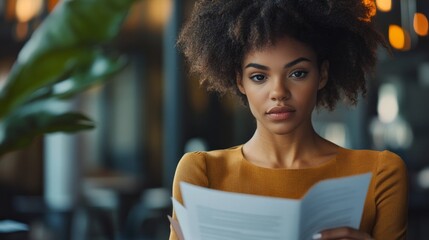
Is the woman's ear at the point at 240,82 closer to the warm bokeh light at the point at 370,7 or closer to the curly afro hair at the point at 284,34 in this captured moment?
the curly afro hair at the point at 284,34

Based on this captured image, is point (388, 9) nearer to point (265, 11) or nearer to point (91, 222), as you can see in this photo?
point (265, 11)

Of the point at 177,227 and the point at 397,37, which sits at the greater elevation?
the point at 397,37

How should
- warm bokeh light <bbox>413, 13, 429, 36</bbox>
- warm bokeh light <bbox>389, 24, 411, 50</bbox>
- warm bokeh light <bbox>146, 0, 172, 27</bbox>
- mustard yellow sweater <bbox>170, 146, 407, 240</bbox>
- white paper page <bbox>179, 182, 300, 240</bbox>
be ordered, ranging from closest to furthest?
white paper page <bbox>179, 182, 300, 240</bbox> < mustard yellow sweater <bbox>170, 146, 407, 240</bbox> < warm bokeh light <bbox>389, 24, 411, 50</bbox> < warm bokeh light <bbox>413, 13, 429, 36</bbox> < warm bokeh light <bbox>146, 0, 172, 27</bbox>

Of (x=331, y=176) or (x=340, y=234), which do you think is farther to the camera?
(x=331, y=176)

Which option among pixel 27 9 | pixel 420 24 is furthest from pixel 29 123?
pixel 27 9

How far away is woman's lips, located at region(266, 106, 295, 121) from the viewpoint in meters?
1.52

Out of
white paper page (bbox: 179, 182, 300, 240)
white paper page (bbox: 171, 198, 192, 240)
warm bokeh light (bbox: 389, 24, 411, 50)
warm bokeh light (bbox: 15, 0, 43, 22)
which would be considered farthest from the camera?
warm bokeh light (bbox: 15, 0, 43, 22)

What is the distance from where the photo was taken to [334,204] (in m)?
1.41

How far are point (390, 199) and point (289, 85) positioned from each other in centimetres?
29

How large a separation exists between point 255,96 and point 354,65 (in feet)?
0.74

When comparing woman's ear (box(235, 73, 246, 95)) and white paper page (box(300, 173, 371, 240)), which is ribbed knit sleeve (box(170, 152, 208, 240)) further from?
white paper page (box(300, 173, 371, 240))

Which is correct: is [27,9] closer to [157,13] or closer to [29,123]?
[157,13]

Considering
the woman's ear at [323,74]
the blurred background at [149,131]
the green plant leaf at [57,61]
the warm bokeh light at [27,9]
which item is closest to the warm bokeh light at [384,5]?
the blurred background at [149,131]

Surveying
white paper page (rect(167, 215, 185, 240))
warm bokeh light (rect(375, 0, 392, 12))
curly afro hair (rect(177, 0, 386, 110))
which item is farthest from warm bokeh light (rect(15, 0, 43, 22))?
white paper page (rect(167, 215, 185, 240))
